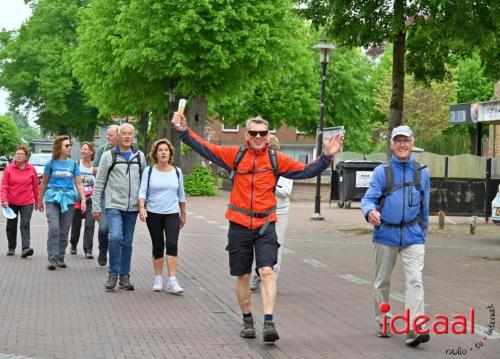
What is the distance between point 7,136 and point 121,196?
132303 millimetres

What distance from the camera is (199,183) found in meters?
39.5

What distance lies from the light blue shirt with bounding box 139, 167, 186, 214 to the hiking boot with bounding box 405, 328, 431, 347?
3823 mm

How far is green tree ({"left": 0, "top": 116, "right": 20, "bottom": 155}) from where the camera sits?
138 m

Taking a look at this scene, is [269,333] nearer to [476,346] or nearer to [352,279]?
[476,346]

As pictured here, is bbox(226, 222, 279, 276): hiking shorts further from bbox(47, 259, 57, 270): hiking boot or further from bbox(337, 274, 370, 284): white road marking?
bbox(47, 259, 57, 270): hiking boot

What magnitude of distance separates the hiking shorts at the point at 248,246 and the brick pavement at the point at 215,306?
0.60 meters

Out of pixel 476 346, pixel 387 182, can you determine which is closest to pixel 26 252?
pixel 387 182

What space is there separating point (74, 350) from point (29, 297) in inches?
116

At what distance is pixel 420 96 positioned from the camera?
6344 centimetres

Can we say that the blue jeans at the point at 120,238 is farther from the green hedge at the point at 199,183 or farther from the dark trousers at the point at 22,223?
the green hedge at the point at 199,183

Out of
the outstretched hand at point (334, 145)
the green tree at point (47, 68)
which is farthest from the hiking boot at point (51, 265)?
the green tree at point (47, 68)

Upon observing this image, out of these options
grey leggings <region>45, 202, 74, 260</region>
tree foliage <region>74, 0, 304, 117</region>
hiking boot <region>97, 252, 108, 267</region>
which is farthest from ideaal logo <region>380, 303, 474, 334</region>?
tree foliage <region>74, 0, 304, 117</region>

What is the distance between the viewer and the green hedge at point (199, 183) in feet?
129

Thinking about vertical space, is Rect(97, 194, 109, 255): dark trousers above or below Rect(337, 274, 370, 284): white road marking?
above
